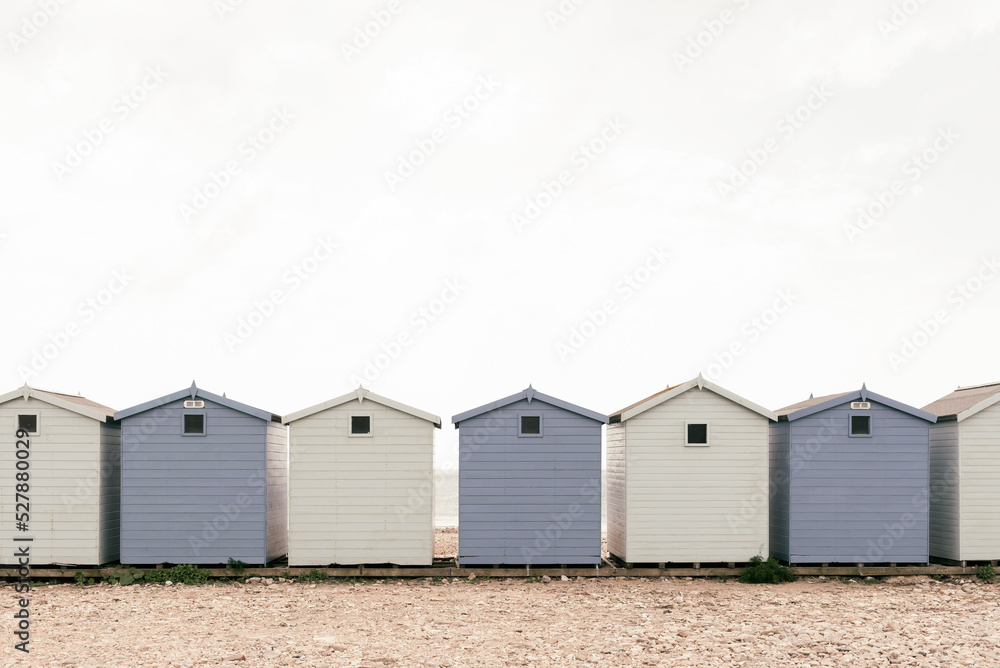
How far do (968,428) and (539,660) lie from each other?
12.3 metres

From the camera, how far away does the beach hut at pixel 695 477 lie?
19078mm

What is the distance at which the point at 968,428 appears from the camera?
1977 centimetres

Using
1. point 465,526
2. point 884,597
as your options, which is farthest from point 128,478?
point 884,597

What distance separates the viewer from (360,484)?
18844mm

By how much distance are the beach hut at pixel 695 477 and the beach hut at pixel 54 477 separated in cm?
1102

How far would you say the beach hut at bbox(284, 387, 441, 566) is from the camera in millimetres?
18750

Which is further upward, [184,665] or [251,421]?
[251,421]

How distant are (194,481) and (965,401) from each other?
17371 mm

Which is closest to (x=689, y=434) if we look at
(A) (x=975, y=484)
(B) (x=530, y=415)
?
(B) (x=530, y=415)

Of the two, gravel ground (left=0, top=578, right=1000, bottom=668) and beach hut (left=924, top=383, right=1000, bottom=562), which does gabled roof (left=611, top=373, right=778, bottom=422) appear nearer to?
gravel ground (left=0, top=578, right=1000, bottom=668)

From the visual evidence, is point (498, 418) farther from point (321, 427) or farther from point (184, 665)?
point (184, 665)

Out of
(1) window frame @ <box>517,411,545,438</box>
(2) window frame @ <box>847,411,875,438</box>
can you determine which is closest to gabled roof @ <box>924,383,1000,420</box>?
(2) window frame @ <box>847,411,875,438</box>

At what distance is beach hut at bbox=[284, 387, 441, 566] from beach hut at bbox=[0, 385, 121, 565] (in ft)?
13.2

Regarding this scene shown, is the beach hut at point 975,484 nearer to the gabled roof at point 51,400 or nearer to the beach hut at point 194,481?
the beach hut at point 194,481
